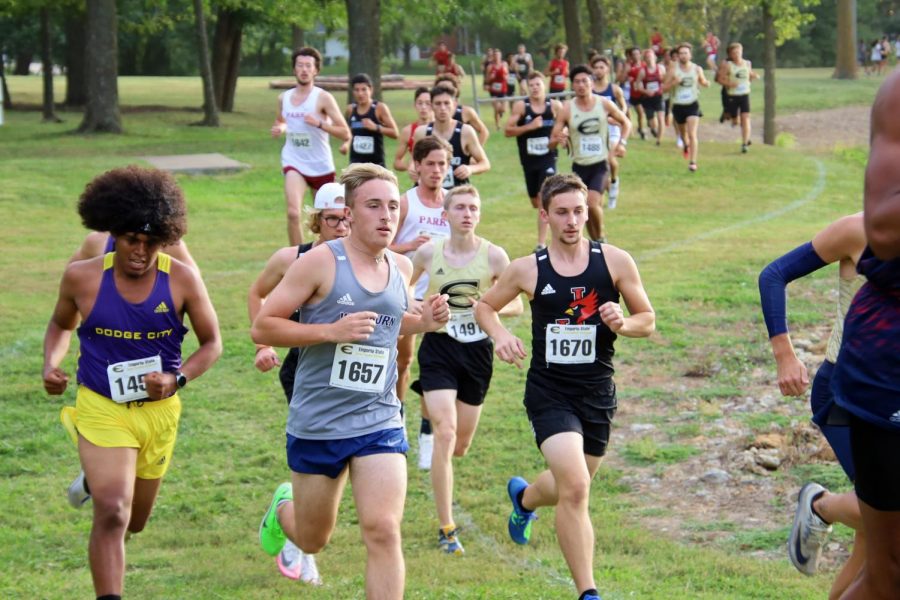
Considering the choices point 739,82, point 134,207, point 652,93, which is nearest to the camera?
point 134,207

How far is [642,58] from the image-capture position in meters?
→ 31.2

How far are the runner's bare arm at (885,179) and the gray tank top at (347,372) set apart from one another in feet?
7.92

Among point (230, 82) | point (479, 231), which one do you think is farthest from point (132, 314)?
point (230, 82)

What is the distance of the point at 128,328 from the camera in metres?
5.77

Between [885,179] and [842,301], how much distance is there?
66.4 inches

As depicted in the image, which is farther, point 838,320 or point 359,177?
point 359,177

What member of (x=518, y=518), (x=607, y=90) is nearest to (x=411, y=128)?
(x=518, y=518)

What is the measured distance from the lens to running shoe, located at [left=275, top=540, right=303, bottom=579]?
6.61 metres

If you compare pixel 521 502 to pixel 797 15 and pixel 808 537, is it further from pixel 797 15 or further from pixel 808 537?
pixel 797 15

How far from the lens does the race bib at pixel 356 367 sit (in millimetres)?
5445

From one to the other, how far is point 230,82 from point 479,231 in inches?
805

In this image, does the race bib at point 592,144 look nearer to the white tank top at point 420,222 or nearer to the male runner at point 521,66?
the white tank top at point 420,222

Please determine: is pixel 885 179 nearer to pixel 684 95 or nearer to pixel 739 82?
pixel 684 95

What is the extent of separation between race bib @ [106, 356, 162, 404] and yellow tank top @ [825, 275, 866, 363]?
2881 mm
